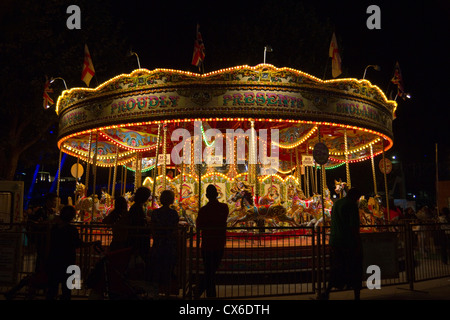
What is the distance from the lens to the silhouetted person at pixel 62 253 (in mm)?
5273

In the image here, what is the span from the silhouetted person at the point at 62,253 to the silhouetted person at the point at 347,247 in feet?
12.4

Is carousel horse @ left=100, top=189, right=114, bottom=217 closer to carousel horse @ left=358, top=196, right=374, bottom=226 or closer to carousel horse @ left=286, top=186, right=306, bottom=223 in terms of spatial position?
carousel horse @ left=286, top=186, right=306, bottom=223

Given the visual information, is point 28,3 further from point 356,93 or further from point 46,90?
point 356,93

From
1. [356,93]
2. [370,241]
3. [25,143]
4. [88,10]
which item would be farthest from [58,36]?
[370,241]

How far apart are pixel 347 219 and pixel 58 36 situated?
16.9 m

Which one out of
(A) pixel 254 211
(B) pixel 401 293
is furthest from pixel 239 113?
(B) pixel 401 293

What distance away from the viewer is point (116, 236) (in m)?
5.71

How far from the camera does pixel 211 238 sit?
20.6ft

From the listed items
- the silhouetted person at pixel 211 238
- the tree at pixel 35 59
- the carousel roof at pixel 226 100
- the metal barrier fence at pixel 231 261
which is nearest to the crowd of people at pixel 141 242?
the silhouetted person at pixel 211 238

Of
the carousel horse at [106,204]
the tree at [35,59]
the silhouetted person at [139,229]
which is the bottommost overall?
the silhouetted person at [139,229]

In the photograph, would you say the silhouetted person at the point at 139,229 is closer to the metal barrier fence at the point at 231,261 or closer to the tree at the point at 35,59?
the metal barrier fence at the point at 231,261

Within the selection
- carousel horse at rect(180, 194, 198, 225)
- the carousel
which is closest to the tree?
the carousel

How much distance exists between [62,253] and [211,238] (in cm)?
220

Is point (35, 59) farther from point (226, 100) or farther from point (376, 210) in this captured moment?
point (376, 210)
